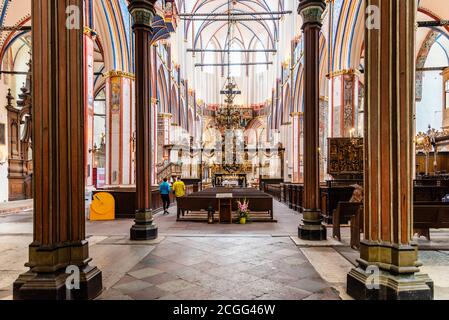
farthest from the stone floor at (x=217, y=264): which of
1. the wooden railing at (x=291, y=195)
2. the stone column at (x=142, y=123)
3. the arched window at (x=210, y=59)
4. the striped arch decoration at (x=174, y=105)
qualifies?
the arched window at (x=210, y=59)

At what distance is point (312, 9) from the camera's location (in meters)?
6.71

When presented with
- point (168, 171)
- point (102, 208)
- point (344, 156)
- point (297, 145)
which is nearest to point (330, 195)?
point (344, 156)

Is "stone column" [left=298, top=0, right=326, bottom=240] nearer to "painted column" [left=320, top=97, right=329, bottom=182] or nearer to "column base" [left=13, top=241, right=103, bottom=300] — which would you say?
"column base" [left=13, top=241, right=103, bottom=300]

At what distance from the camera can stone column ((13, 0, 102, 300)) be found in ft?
11.0

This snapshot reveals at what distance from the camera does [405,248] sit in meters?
3.32

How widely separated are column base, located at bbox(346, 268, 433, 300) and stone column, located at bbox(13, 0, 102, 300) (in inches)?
124

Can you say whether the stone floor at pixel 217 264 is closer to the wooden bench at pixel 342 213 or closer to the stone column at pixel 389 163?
the wooden bench at pixel 342 213

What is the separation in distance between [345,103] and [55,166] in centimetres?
1117

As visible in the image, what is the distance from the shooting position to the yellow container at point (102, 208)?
1012cm

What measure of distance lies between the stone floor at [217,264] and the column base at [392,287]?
0.34 m

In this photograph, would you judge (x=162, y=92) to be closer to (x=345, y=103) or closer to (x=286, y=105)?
(x=286, y=105)
